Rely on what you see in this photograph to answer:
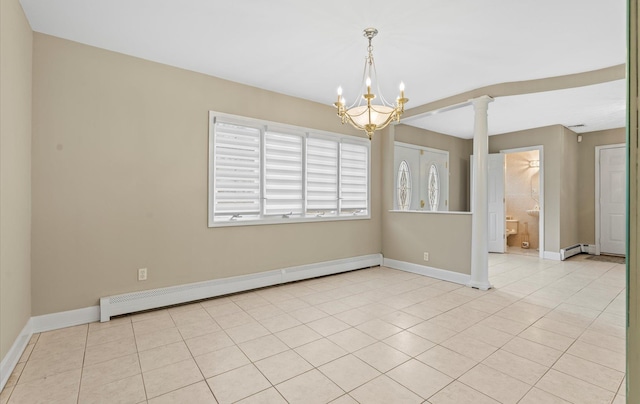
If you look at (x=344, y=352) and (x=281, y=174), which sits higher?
(x=281, y=174)

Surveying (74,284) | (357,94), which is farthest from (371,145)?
Answer: (74,284)

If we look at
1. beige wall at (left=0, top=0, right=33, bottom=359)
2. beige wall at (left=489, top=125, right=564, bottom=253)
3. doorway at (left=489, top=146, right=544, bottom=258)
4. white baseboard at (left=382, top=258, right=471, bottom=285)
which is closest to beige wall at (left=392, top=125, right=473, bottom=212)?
doorway at (left=489, top=146, right=544, bottom=258)

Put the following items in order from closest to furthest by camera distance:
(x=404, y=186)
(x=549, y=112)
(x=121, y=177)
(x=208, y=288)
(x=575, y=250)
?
1. (x=121, y=177)
2. (x=208, y=288)
3. (x=549, y=112)
4. (x=404, y=186)
5. (x=575, y=250)

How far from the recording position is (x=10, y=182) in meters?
2.25

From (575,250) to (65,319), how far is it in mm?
8480

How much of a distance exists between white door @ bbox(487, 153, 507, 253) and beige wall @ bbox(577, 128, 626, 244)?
1.62 meters

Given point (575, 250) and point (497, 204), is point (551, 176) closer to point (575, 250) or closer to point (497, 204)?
point (497, 204)

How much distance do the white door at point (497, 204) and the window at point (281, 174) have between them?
3374mm

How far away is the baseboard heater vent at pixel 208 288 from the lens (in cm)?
313

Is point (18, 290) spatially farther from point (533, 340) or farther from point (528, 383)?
point (533, 340)

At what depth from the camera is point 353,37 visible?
2.91m

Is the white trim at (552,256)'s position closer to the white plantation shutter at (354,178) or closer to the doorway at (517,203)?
the doorway at (517,203)

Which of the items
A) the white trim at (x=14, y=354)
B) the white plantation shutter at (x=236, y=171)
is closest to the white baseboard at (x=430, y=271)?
the white plantation shutter at (x=236, y=171)

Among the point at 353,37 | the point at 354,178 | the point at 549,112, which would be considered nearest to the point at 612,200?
the point at 549,112
